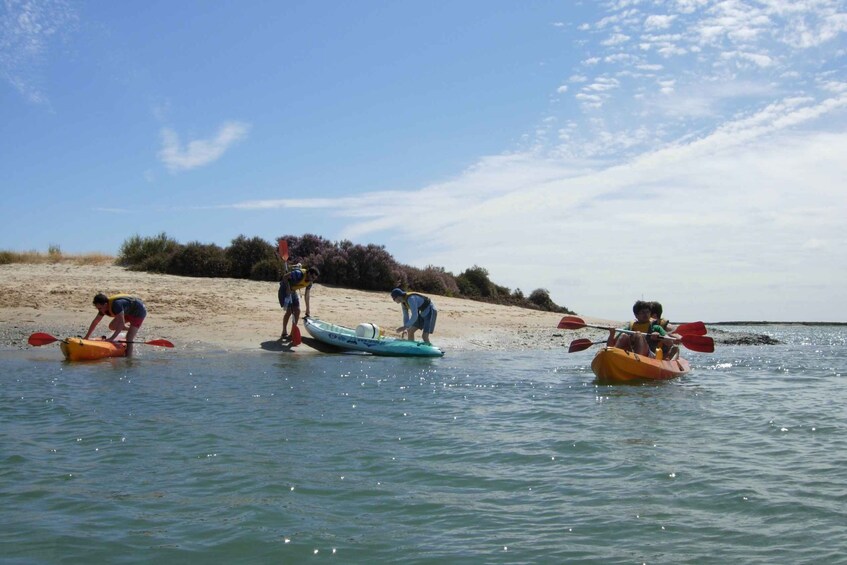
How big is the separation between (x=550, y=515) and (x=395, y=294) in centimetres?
1218

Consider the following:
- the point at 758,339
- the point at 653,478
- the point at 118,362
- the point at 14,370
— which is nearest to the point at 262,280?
the point at 118,362

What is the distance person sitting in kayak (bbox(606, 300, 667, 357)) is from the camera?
14469 millimetres

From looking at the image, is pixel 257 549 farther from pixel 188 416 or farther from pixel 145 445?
pixel 188 416

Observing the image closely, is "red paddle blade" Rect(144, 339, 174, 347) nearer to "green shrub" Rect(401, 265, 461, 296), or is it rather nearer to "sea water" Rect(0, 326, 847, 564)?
"sea water" Rect(0, 326, 847, 564)

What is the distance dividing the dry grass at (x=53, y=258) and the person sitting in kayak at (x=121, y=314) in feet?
38.0

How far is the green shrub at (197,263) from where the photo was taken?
2570 cm

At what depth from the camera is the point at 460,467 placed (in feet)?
23.7

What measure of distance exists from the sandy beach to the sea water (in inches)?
204

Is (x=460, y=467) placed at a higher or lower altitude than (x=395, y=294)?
lower

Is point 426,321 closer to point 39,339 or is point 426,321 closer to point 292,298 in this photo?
point 292,298

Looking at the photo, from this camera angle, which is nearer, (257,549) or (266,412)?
(257,549)

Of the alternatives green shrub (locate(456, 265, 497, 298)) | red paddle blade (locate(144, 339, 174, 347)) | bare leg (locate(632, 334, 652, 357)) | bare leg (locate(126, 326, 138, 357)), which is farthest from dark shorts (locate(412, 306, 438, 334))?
green shrub (locate(456, 265, 497, 298))

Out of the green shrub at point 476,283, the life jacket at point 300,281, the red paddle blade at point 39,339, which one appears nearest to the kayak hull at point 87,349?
the red paddle blade at point 39,339

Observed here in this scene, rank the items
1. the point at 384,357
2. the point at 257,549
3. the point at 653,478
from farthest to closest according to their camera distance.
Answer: the point at 384,357 → the point at 653,478 → the point at 257,549
